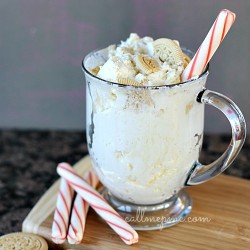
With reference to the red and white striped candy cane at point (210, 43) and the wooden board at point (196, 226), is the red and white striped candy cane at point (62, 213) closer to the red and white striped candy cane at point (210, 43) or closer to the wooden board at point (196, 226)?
the wooden board at point (196, 226)

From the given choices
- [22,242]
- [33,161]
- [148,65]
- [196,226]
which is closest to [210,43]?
[148,65]

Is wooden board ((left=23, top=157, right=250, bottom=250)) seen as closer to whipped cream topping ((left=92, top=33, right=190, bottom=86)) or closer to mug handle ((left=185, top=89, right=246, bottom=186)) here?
mug handle ((left=185, top=89, right=246, bottom=186))

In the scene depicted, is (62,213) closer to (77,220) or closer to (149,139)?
(77,220)

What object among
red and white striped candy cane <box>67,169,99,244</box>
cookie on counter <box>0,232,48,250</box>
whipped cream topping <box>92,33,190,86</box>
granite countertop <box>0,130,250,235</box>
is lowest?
granite countertop <box>0,130,250,235</box>

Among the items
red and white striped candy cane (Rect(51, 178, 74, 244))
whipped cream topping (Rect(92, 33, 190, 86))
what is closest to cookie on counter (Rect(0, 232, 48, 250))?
red and white striped candy cane (Rect(51, 178, 74, 244))

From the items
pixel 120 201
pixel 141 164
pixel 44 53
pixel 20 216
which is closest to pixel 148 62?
pixel 141 164

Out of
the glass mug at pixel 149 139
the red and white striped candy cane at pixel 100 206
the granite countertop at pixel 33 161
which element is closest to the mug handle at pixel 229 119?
the glass mug at pixel 149 139
